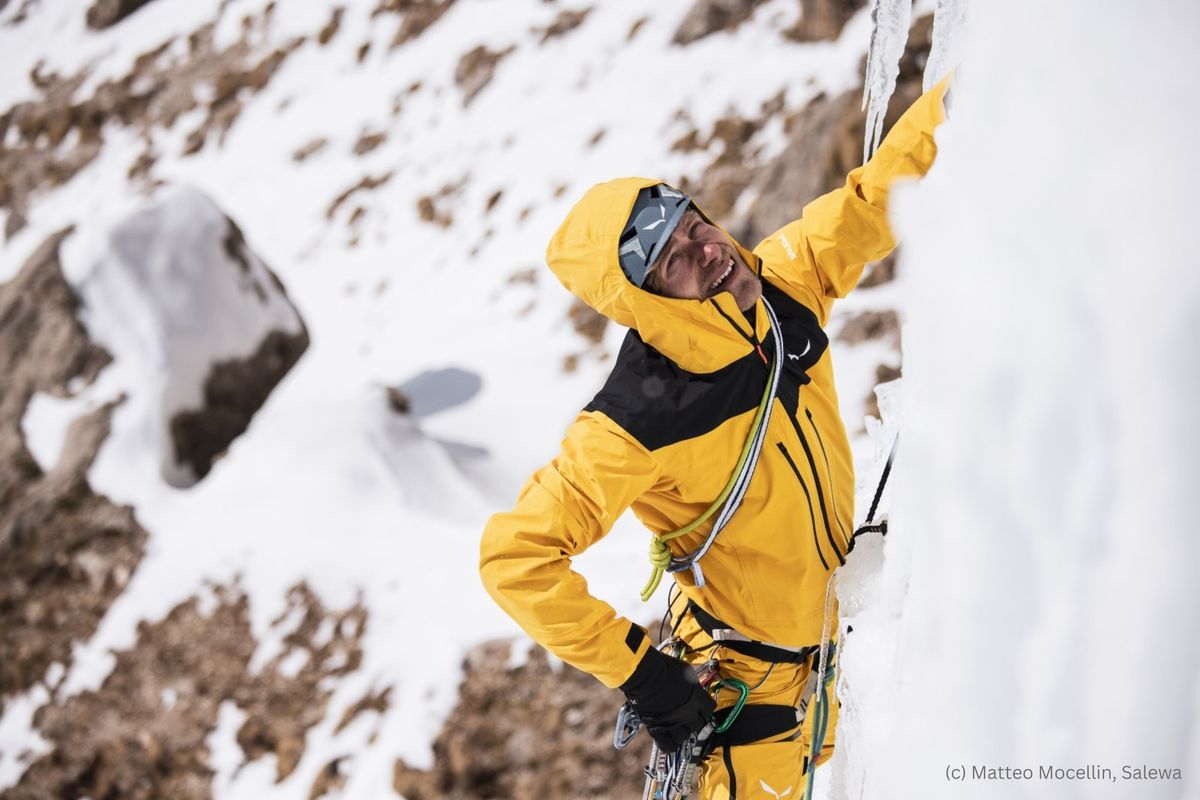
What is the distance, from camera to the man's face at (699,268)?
2.25 metres

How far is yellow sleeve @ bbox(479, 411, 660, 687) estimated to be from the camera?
2205 millimetres

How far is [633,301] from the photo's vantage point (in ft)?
7.34

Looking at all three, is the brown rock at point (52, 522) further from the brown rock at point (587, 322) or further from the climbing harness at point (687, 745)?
the climbing harness at point (687, 745)

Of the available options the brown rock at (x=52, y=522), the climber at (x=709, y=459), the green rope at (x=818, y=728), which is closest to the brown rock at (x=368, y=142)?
the brown rock at (x=52, y=522)

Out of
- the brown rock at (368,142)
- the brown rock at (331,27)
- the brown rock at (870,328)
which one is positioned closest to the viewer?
the brown rock at (870,328)

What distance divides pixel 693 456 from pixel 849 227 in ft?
2.85

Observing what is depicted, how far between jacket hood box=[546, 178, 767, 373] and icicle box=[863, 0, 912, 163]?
78 centimetres

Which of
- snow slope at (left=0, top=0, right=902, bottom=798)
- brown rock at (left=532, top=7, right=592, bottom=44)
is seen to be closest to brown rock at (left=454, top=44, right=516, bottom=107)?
snow slope at (left=0, top=0, right=902, bottom=798)

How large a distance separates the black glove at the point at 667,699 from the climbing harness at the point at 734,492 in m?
0.19

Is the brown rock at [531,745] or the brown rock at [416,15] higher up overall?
the brown rock at [531,745]

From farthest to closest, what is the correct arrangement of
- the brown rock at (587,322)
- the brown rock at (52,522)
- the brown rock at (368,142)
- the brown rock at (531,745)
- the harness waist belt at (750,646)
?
the brown rock at (368,142), the brown rock at (587,322), the brown rock at (52,522), the brown rock at (531,745), the harness waist belt at (750,646)

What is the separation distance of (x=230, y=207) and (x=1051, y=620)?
55.8ft

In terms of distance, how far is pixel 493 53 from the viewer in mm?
15164

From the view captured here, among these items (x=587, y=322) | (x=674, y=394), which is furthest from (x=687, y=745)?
(x=587, y=322)
